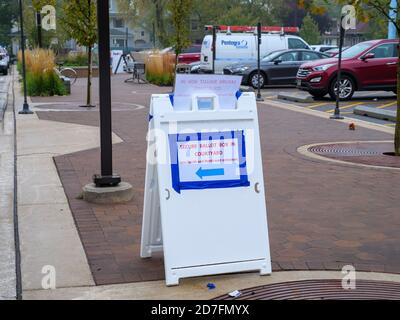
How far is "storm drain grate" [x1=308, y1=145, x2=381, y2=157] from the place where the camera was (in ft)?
31.6

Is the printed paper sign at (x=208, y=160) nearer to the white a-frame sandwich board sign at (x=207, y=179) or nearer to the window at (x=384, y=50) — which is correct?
the white a-frame sandwich board sign at (x=207, y=179)

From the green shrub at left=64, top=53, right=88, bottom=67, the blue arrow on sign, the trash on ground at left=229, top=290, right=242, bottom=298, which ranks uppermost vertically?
the green shrub at left=64, top=53, right=88, bottom=67

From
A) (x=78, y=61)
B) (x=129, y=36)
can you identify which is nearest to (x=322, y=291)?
(x=78, y=61)

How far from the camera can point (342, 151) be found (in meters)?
9.88

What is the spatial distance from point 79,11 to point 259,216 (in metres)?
11.9

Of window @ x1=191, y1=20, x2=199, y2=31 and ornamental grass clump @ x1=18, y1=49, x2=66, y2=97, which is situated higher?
window @ x1=191, y1=20, x2=199, y2=31

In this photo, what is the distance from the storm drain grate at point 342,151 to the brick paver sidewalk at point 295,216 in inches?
15.3

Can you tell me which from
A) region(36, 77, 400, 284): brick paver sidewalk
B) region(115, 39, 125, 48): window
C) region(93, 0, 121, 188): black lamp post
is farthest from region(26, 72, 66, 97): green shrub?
region(115, 39, 125, 48): window

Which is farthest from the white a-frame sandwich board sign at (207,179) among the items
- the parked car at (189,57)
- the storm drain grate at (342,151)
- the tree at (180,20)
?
the parked car at (189,57)

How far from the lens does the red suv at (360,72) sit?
18.0 meters

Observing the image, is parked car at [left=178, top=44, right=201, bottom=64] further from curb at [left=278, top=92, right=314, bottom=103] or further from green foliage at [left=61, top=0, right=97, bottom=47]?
green foliage at [left=61, top=0, right=97, bottom=47]

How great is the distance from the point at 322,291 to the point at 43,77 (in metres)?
16.9

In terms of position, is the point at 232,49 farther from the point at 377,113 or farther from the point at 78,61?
the point at 78,61
